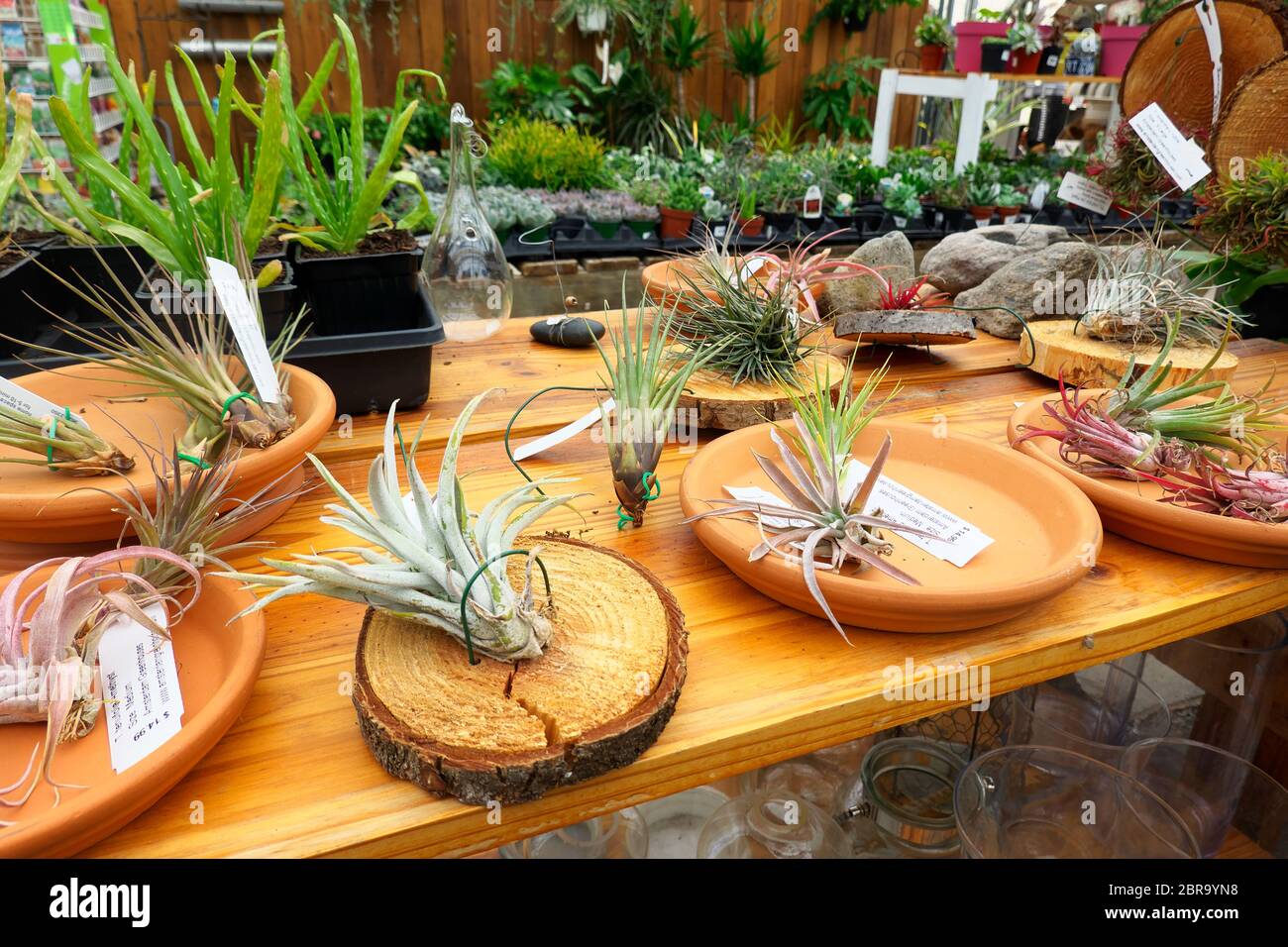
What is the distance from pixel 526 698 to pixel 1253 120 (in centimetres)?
217

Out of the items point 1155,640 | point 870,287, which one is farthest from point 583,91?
point 1155,640

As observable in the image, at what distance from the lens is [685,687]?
76cm

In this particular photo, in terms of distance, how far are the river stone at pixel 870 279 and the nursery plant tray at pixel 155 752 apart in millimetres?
1287

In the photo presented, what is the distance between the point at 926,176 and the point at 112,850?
395cm

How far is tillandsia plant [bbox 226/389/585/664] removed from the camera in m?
0.67

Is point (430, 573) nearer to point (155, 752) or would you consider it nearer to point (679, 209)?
point (155, 752)

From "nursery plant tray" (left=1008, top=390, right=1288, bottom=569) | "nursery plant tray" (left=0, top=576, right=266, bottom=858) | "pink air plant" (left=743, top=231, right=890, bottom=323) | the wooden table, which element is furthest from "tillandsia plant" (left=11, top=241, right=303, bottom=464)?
"nursery plant tray" (left=1008, top=390, right=1288, bottom=569)

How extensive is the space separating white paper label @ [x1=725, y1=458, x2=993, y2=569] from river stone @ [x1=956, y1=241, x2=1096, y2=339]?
94cm

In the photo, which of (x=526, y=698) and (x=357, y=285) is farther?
(x=357, y=285)

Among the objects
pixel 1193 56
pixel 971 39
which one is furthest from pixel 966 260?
pixel 971 39
